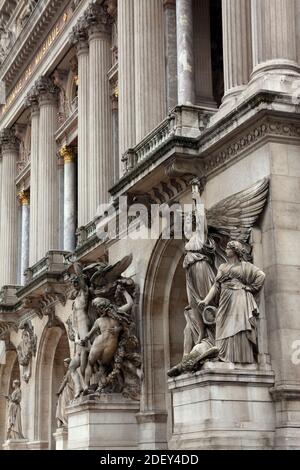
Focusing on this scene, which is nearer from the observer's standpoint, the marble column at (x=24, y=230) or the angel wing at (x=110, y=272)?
the angel wing at (x=110, y=272)

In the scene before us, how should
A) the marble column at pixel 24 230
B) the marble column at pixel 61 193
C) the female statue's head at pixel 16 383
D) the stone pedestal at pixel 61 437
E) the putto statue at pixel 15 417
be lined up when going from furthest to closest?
the marble column at pixel 24 230, the female statue's head at pixel 16 383, the marble column at pixel 61 193, the putto statue at pixel 15 417, the stone pedestal at pixel 61 437

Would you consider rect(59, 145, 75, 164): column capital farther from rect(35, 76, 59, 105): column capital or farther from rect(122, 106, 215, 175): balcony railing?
rect(122, 106, 215, 175): balcony railing

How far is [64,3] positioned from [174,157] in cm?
1725

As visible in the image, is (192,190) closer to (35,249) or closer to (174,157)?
(174,157)

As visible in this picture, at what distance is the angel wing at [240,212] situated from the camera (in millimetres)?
20344

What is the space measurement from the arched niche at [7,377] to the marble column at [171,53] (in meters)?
16.9

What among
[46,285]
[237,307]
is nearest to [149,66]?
[46,285]

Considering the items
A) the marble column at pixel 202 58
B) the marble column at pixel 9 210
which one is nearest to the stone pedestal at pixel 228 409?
the marble column at pixel 202 58

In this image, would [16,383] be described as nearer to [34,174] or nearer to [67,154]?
[34,174]

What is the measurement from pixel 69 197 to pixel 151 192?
44.1 ft

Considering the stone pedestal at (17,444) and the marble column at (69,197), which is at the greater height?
the marble column at (69,197)

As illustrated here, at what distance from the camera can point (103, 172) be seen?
3259 cm

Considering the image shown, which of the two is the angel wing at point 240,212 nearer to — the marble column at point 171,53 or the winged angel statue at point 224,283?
the winged angel statue at point 224,283
